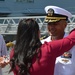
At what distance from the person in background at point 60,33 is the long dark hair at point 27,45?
0.26m

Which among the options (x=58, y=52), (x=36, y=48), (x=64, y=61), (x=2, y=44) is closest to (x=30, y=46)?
(x=36, y=48)

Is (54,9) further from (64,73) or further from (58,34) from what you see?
(64,73)

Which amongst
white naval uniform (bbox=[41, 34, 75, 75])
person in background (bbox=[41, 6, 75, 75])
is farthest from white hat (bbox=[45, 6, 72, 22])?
white naval uniform (bbox=[41, 34, 75, 75])

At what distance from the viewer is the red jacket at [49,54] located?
1898 mm

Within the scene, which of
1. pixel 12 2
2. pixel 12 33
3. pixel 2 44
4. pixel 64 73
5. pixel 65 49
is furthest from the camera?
pixel 12 2

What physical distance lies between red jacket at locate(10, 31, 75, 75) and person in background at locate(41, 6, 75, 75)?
188 mm

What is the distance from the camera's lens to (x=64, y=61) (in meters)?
2.14

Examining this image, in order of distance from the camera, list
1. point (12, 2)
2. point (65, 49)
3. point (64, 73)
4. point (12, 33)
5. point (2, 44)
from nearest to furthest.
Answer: point (65, 49), point (64, 73), point (2, 44), point (12, 33), point (12, 2)

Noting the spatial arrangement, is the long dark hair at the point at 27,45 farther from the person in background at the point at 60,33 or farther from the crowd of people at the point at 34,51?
the person in background at the point at 60,33

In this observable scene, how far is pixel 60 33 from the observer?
86.8 inches

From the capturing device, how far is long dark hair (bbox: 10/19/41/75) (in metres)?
1.93

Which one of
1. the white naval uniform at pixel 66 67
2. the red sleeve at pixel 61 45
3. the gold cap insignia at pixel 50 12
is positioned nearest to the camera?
the red sleeve at pixel 61 45

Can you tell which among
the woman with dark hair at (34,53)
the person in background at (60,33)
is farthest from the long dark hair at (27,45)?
the person in background at (60,33)

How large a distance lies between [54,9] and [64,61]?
0.37m
